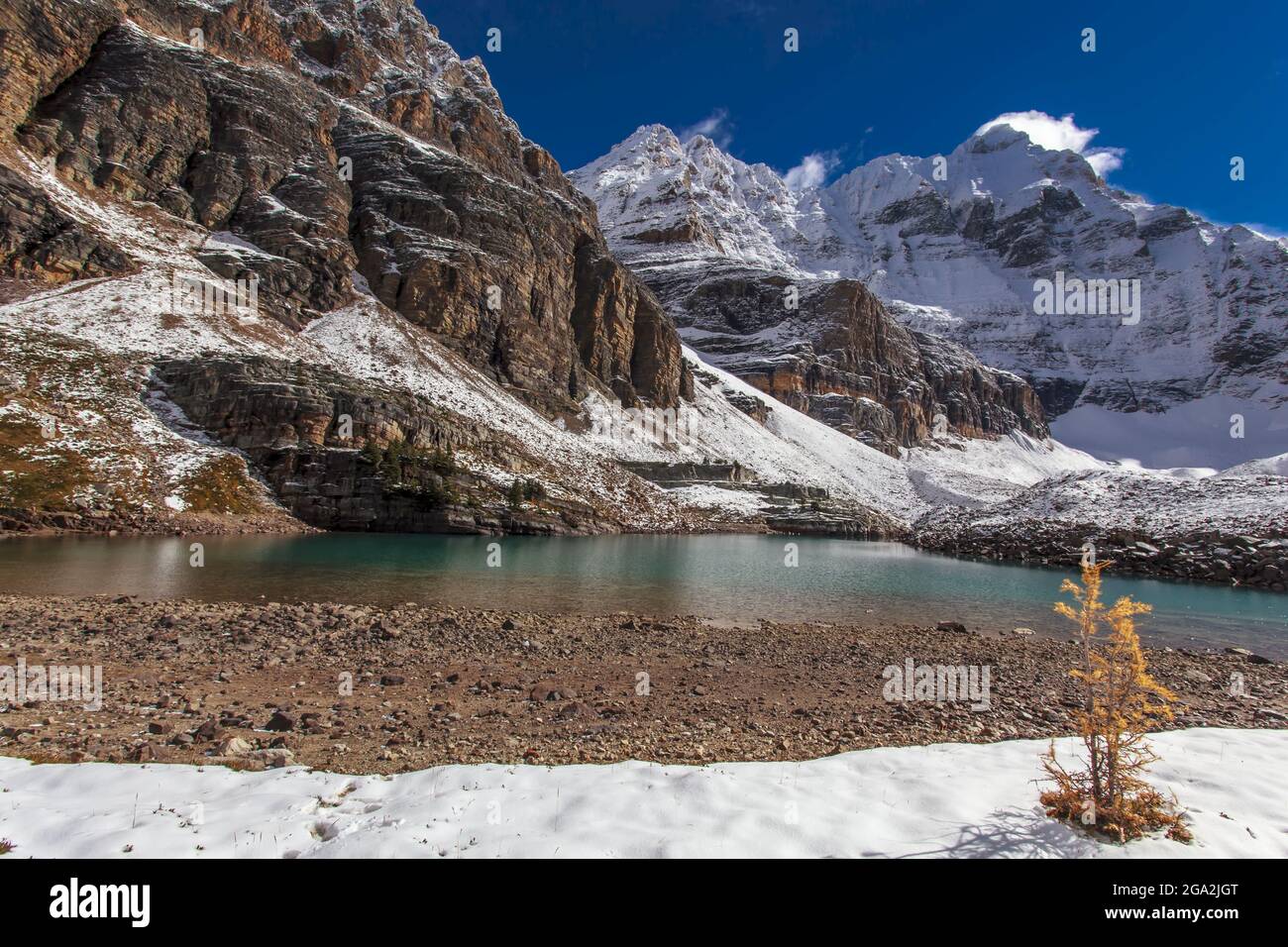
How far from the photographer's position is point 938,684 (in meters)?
15.3

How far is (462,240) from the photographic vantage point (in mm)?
121312

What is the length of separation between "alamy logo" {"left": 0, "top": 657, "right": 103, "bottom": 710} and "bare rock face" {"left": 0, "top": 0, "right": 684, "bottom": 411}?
8219 cm

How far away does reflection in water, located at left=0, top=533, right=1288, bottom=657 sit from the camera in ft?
84.8

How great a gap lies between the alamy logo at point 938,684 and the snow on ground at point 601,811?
5383 millimetres

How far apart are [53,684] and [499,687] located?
8.33m

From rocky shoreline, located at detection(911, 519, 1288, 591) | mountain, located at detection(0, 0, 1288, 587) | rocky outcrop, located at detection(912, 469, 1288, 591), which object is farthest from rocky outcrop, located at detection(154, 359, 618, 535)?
rocky outcrop, located at detection(912, 469, 1288, 591)

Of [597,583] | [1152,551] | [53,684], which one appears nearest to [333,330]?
[597,583]

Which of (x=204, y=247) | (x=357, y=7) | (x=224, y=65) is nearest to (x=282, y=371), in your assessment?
(x=204, y=247)

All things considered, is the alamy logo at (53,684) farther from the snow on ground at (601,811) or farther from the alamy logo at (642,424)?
the alamy logo at (642,424)
